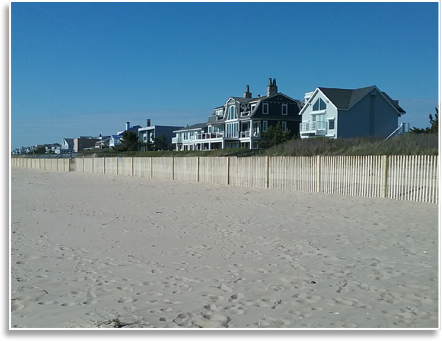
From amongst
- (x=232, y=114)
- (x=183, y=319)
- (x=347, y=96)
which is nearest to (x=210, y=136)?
(x=232, y=114)

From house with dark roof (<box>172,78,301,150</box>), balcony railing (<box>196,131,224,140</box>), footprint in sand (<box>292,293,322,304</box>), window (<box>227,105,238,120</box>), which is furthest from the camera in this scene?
balcony railing (<box>196,131,224,140</box>)

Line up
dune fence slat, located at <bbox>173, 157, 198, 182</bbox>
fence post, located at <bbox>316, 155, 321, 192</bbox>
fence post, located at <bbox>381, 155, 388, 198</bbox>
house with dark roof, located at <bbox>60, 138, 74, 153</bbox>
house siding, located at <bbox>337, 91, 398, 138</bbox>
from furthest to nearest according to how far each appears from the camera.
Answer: house with dark roof, located at <bbox>60, 138, 74, 153</bbox>
house siding, located at <bbox>337, 91, 398, 138</bbox>
dune fence slat, located at <bbox>173, 157, 198, 182</bbox>
fence post, located at <bbox>316, 155, 321, 192</bbox>
fence post, located at <bbox>381, 155, 388, 198</bbox>

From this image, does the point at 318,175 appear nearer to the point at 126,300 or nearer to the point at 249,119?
the point at 126,300

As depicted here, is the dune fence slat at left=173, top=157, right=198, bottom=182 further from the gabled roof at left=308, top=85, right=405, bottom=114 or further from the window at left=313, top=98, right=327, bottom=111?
the window at left=313, top=98, right=327, bottom=111

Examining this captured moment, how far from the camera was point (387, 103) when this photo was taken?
138ft

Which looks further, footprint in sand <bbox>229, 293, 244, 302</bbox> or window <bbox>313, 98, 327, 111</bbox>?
window <bbox>313, 98, 327, 111</bbox>

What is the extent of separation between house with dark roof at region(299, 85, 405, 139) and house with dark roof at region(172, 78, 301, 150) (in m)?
7.01

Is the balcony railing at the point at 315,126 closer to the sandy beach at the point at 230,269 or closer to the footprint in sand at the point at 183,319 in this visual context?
the sandy beach at the point at 230,269

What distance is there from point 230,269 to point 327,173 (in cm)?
1022

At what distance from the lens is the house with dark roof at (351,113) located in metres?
40.6

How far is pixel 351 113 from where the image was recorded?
40.6 m

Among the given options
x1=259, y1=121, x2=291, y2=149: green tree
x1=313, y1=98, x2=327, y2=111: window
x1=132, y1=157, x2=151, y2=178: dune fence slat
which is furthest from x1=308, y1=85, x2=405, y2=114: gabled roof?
x1=132, y1=157, x2=151, y2=178: dune fence slat

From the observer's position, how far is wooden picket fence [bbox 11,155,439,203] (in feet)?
40.2
